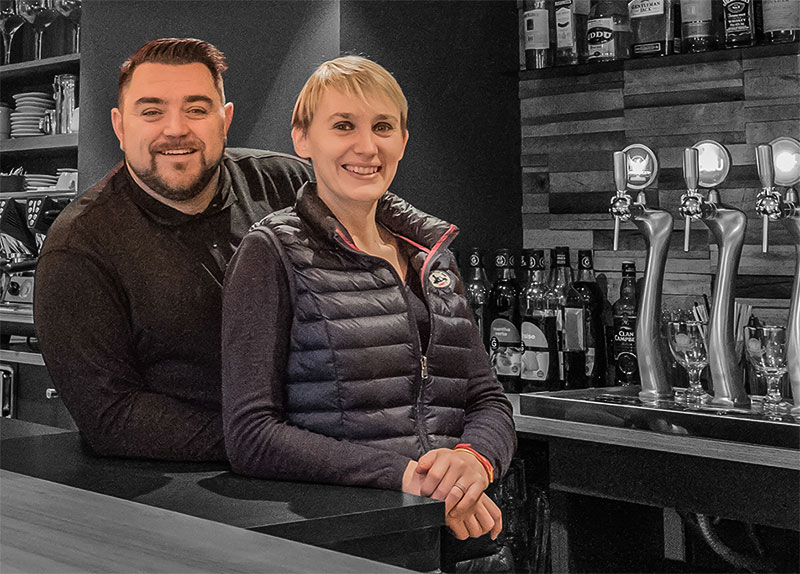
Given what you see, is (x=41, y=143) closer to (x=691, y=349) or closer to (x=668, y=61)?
(x=668, y=61)

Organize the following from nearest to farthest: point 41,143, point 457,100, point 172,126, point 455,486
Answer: point 455,486 < point 172,126 < point 457,100 < point 41,143

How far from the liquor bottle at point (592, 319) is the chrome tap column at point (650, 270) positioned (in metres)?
0.30

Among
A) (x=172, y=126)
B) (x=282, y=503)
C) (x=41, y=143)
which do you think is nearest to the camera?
(x=282, y=503)

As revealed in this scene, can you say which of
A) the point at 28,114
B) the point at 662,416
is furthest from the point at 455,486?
the point at 28,114

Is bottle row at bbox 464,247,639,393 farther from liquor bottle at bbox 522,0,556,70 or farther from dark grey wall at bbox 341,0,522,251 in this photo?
liquor bottle at bbox 522,0,556,70

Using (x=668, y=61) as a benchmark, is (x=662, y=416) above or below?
below

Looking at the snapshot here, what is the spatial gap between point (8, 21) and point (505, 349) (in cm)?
A: 285

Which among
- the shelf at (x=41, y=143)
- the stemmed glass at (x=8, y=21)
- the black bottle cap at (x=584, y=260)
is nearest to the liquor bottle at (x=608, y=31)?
the black bottle cap at (x=584, y=260)

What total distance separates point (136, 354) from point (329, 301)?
0.35m

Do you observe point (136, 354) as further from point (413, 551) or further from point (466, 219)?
point (466, 219)

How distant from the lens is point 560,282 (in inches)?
99.3

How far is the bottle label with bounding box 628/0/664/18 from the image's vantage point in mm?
2414

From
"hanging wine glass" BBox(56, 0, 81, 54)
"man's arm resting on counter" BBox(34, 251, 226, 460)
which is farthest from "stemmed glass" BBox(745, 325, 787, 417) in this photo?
"hanging wine glass" BBox(56, 0, 81, 54)

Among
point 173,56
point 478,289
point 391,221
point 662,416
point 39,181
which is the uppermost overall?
point 39,181
